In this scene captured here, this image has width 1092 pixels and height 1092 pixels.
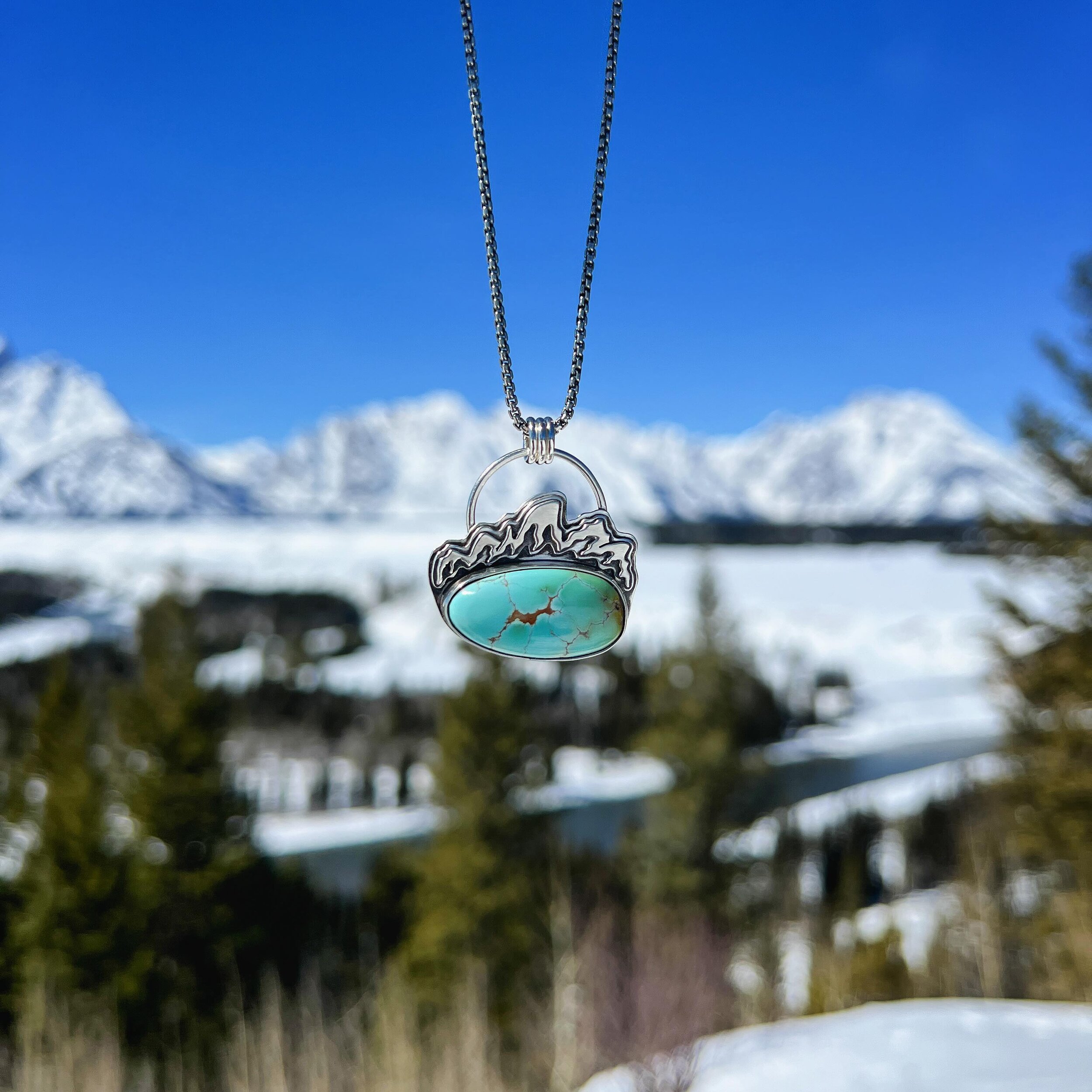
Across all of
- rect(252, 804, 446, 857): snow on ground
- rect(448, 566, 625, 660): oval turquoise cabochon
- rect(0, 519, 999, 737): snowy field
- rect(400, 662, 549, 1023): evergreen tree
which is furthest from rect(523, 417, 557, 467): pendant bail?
rect(0, 519, 999, 737): snowy field

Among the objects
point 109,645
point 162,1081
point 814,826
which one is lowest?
point 162,1081

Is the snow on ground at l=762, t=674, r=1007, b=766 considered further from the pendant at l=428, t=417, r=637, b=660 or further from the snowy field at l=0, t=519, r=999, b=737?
the pendant at l=428, t=417, r=637, b=660

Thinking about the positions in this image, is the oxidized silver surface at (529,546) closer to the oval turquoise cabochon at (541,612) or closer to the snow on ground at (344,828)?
the oval turquoise cabochon at (541,612)

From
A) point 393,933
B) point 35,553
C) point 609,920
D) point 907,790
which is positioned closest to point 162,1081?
point 393,933

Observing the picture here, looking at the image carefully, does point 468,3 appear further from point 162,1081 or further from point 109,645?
point 109,645

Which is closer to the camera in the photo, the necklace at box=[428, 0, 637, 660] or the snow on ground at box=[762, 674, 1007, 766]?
the necklace at box=[428, 0, 637, 660]

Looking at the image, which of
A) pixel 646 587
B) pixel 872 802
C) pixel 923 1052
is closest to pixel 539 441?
pixel 923 1052
